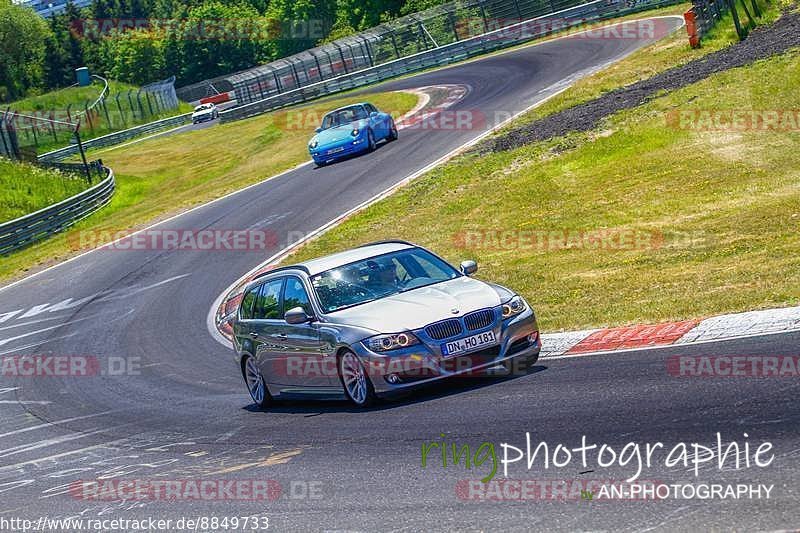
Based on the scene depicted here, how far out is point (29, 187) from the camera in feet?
151

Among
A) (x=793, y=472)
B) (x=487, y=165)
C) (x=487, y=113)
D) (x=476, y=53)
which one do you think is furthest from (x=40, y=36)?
(x=793, y=472)

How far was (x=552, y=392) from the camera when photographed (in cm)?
967

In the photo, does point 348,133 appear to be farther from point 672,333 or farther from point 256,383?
point 672,333

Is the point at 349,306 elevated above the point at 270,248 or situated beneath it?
elevated above

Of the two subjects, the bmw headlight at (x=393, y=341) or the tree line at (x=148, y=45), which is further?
the tree line at (x=148, y=45)

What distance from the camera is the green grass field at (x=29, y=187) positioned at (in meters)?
43.5

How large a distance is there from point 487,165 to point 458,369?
15655 mm

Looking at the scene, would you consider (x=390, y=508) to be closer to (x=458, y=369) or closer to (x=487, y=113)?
(x=458, y=369)

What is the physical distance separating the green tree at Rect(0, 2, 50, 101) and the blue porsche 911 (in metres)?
87.4

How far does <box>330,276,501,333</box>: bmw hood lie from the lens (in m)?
10.7

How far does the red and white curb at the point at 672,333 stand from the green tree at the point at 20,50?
358 feet
